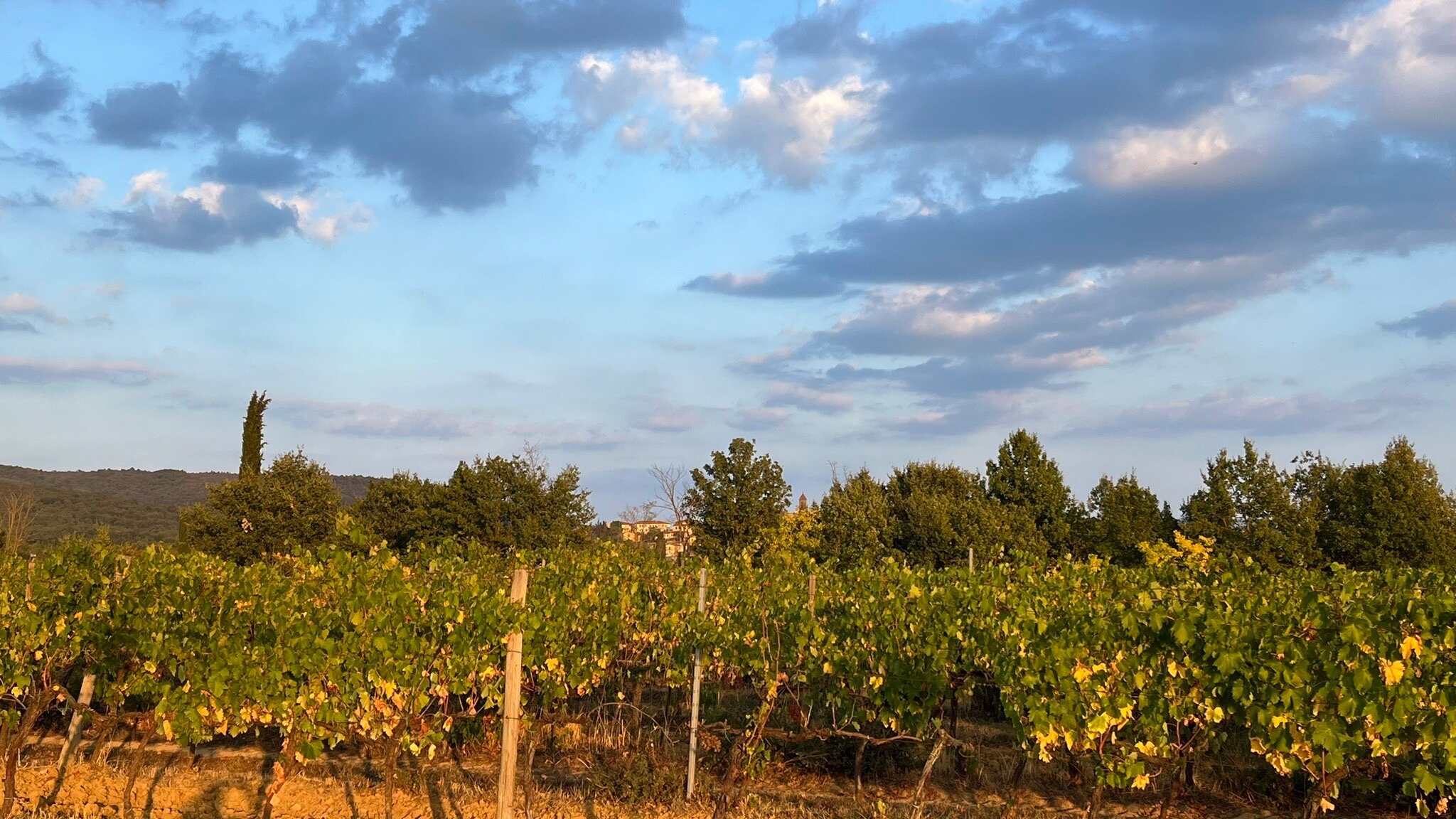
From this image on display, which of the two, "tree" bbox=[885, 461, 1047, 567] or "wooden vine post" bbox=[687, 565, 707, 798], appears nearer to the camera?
"wooden vine post" bbox=[687, 565, 707, 798]

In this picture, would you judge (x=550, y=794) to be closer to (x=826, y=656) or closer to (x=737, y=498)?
(x=826, y=656)

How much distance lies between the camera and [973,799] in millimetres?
9578

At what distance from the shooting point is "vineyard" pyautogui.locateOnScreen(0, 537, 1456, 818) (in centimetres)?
655

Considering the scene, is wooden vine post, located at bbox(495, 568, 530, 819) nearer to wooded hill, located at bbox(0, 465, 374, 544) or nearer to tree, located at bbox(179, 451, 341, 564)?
tree, located at bbox(179, 451, 341, 564)

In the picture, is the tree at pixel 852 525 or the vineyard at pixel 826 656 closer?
the vineyard at pixel 826 656

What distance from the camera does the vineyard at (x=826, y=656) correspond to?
6.55 metres

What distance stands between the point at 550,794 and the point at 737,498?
2752 cm

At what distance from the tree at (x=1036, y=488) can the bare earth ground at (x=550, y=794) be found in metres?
29.8

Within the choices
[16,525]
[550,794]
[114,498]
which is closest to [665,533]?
[16,525]

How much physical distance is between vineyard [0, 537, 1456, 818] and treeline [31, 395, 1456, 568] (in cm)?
2086

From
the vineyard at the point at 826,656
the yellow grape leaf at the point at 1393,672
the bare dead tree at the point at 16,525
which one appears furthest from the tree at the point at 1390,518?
the bare dead tree at the point at 16,525

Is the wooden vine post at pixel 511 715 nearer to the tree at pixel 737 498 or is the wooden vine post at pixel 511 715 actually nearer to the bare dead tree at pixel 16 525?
the bare dead tree at pixel 16 525

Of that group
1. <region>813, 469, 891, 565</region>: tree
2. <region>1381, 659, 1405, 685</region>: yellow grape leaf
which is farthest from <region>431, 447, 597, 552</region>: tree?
<region>1381, 659, 1405, 685</region>: yellow grape leaf

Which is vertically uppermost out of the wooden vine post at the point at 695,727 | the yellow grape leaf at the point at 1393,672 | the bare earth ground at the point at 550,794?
the yellow grape leaf at the point at 1393,672
